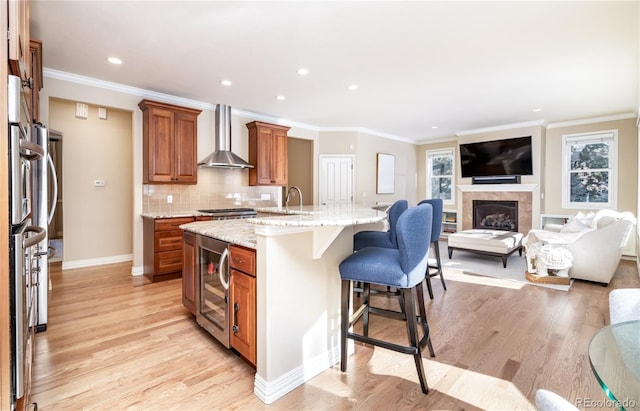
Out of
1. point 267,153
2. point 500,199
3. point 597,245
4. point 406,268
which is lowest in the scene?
point 597,245

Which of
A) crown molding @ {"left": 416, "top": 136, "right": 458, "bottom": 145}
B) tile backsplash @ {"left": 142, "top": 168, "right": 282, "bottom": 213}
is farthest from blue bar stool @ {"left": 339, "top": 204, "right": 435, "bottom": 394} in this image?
crown molding @ {"left": 416, "top": 136, "right": 458, "bottom": 145}

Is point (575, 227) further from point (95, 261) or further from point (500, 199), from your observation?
point (95, 261)

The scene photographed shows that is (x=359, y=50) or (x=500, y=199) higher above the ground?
(x=359, y=50)

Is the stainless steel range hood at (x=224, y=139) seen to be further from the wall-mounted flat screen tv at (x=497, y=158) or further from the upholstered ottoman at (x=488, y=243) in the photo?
the wall-mounted flat screen tv at (x=497, y=158)

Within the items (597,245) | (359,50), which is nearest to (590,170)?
(597,245)

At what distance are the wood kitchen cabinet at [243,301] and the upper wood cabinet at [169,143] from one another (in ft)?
8.93

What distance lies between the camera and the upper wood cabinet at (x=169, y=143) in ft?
13.2

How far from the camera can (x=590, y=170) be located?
228 inches

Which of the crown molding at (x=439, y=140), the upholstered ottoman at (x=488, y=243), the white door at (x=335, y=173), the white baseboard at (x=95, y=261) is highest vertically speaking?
the crown molding at (x=439, y=140)

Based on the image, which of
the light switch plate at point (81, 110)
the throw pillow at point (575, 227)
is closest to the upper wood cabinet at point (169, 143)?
the light switch plate at point (81, 110)

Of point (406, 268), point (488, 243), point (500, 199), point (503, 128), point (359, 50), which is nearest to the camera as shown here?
point (406, 268)

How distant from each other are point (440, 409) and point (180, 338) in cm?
189

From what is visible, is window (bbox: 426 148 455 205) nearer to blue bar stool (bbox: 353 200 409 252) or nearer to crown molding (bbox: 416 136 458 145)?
crown molding (bbox: 416 136 458 145)

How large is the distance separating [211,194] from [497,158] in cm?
572
